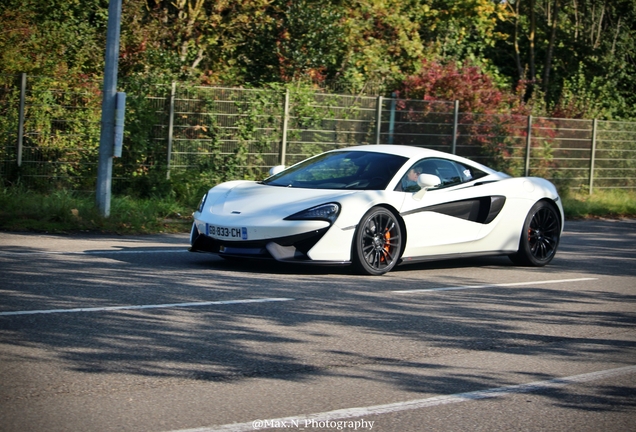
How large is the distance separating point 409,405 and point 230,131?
1201cm

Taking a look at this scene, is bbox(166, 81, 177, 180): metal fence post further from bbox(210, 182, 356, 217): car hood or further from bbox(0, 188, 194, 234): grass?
bbox(210, 182, 356, 217): car hood

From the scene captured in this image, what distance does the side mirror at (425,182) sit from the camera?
9.30m

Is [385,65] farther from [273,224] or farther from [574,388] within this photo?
[574,388]

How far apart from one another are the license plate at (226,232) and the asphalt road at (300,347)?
0.37 metres

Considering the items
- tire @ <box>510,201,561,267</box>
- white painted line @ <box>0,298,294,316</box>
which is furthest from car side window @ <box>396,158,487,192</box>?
white painted line @ <box>0,298,294,316</box>

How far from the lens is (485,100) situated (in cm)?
2153

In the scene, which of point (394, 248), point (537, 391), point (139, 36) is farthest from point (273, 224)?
point (139, 36)

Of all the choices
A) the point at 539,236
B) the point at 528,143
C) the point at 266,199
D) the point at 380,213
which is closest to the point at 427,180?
the point at 380,213

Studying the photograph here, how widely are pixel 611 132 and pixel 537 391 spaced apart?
63.2 ft

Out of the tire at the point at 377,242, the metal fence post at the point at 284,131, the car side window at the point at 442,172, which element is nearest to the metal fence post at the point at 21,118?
the metal fence post at the point at 284,131

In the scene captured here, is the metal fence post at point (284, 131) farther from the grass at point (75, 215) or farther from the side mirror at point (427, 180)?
the side mirror at point (427, 180)

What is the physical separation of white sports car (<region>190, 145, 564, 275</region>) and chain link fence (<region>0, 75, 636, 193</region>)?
5516 millimetres

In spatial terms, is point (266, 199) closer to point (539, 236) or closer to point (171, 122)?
point (539, 236)

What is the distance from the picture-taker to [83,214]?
1241cm
